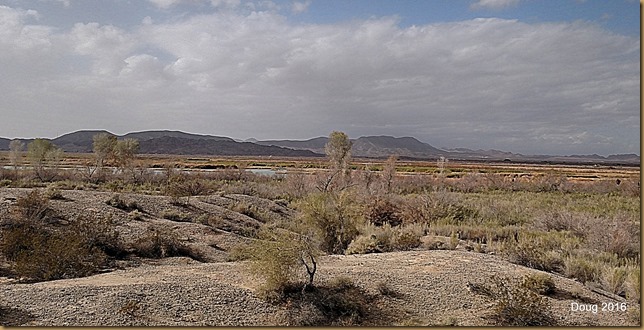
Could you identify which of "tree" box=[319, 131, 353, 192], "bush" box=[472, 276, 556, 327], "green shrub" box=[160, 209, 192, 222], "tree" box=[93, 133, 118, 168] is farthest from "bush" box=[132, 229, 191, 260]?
"tree" box=[93, 133, 118, 168]

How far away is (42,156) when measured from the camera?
49.9 m

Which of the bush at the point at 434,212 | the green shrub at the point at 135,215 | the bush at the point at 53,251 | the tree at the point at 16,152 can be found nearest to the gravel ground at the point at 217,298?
the bush at the point at 53,251

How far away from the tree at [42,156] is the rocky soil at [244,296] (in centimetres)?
4170

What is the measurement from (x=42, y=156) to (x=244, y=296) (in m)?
48.9

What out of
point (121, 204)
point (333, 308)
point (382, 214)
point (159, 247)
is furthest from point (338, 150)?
point (333, 308)

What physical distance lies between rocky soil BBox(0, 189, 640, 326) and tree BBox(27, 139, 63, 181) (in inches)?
1642

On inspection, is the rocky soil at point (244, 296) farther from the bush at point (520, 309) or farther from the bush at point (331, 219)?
the bush at point (331, 219)

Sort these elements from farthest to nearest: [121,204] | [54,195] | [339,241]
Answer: [121,204], [54,195], [339,241]

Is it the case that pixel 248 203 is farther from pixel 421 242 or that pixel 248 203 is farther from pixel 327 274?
pixel 327 274

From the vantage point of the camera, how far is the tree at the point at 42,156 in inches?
1892

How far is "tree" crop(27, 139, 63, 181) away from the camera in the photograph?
158 ft

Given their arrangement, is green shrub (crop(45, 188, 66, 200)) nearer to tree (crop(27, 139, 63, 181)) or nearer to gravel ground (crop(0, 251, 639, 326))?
gravel ground (crop(0, 251, 639, 326))

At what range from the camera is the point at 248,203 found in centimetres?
2916

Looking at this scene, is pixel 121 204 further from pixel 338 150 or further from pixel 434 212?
pixel 338 150
